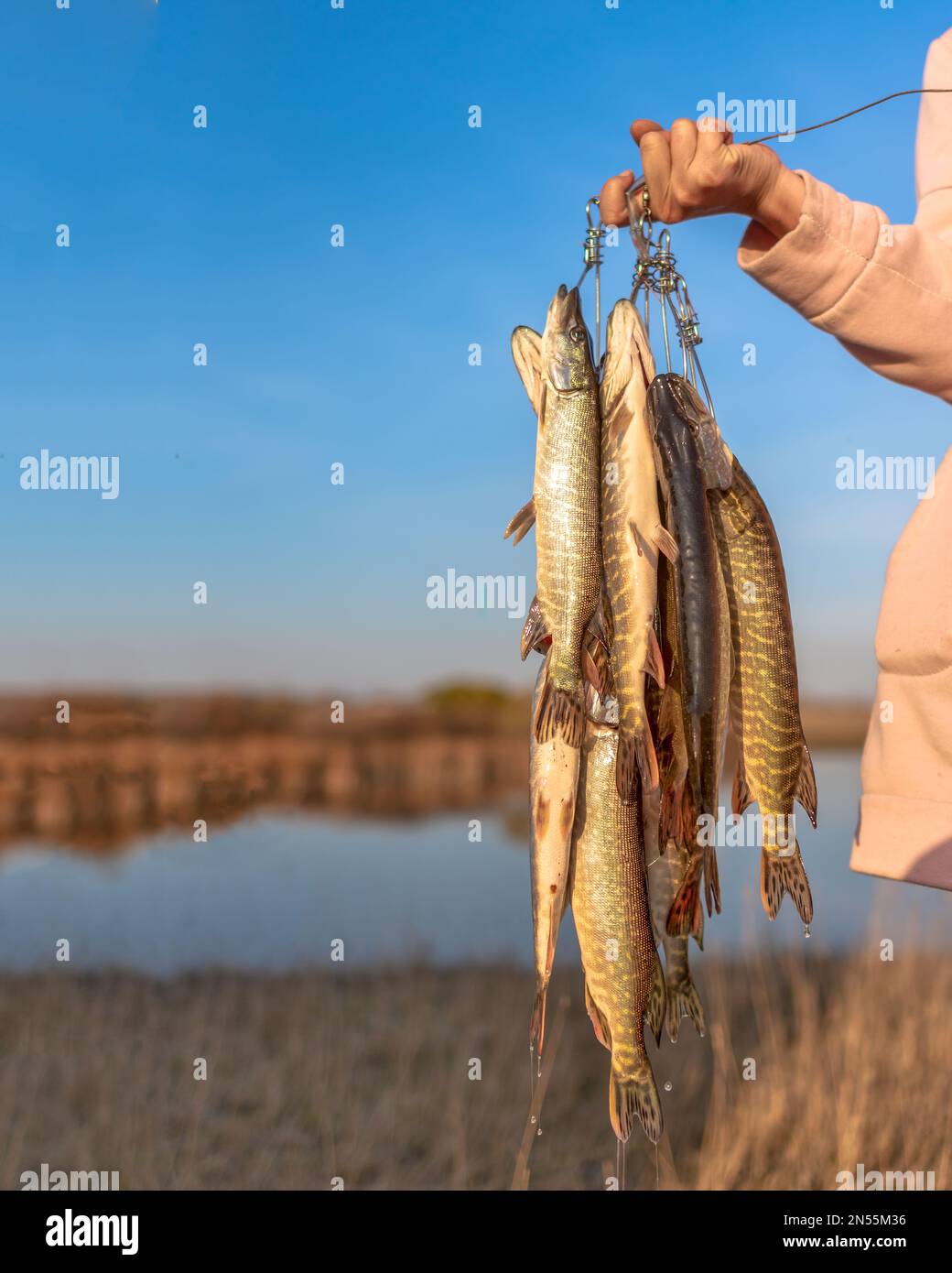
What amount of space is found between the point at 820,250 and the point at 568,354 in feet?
2.18

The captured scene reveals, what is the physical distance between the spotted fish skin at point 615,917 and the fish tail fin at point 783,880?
271mm

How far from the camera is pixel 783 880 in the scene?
1.88 m

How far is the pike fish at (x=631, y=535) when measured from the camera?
1.69 m

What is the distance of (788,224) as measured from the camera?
2004 mm

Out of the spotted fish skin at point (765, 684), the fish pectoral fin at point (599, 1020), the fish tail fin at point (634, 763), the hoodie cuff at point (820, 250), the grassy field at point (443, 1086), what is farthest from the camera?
the grassy field at point (443, 1086)

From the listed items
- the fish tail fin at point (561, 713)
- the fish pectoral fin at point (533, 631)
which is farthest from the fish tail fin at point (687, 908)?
the fish pectoral fin at point (533, 631)

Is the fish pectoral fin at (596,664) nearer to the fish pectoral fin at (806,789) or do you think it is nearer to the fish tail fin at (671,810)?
the fish tail fin at (671,810)

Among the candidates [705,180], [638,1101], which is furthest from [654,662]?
[705,180]

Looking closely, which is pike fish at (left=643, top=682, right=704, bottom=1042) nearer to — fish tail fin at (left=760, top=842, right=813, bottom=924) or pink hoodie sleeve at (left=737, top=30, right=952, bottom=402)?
fish tail fin at (left=760, top=842, right=813, bottom=924)
